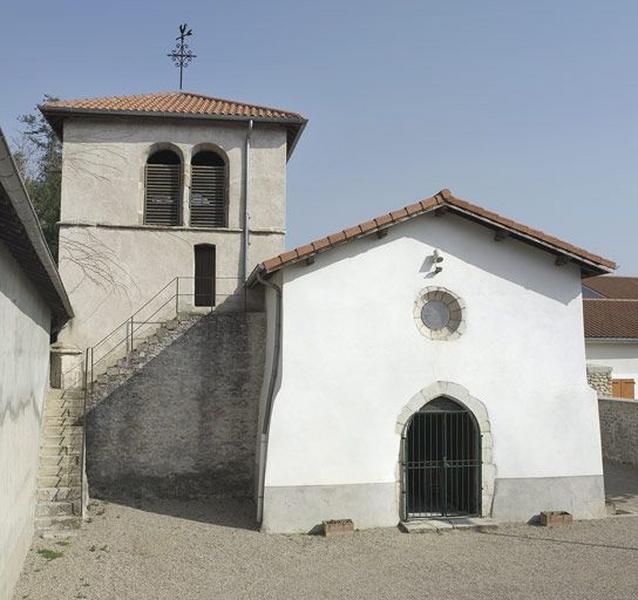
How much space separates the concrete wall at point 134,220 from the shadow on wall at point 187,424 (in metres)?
1.89

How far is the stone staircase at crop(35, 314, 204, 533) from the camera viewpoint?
9820 mm

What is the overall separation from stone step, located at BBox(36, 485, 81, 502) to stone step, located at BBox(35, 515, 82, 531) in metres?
0.35

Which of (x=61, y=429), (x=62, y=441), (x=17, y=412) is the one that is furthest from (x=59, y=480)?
(x=17, y=412)

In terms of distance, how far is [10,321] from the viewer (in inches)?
258

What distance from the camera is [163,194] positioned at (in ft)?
48.4

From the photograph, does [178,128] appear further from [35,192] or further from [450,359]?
[35,192]

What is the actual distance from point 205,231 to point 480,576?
9585 mm

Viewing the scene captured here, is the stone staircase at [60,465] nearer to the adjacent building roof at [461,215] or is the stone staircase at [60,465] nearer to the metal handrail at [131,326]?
the metal handrail at [131,326]

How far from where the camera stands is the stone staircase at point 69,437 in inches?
387

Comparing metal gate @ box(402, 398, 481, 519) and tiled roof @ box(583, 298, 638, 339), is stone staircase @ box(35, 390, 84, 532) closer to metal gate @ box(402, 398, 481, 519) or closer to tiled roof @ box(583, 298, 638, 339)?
metal gate @ box(402, 398, 481, 519)

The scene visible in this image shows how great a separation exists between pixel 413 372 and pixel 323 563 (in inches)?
143

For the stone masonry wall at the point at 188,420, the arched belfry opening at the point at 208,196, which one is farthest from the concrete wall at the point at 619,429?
the arched belfry opening at the point at 208,196

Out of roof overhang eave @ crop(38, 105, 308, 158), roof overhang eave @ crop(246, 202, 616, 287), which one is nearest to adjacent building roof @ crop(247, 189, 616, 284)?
roof overhang eave @ crop(246, 202, 616, 287)

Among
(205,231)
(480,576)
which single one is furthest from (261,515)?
(205,231)
